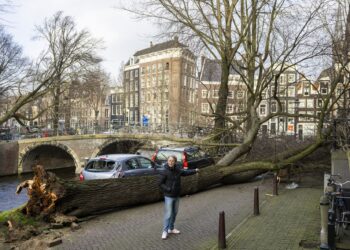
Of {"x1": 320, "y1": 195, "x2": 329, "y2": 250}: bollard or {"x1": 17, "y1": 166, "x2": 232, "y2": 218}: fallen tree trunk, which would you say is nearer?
{"x1": 320, "y1": 195, "x2": 329, "y2": 250}: bollard

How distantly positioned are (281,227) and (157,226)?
2.62 metres

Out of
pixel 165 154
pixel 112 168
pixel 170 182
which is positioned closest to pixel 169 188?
pixel 170 182

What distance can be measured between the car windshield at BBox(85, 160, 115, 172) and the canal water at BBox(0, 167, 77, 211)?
9667mm

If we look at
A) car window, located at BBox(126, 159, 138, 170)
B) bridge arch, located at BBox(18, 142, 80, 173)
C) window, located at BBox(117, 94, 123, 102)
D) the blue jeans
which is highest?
window, located at BBox(117, 94, 123, 102)

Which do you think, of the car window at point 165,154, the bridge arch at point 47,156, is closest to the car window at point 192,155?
the car window at point 165,154

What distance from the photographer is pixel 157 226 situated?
9484mm

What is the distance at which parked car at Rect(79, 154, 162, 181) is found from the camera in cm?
1400

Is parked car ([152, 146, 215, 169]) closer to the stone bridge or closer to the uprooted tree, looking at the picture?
the uprooted tree

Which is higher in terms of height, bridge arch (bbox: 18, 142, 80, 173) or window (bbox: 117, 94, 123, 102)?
window (bbox: 117, 94, 123, 102)

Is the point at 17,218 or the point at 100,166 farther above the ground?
the point at 100,166

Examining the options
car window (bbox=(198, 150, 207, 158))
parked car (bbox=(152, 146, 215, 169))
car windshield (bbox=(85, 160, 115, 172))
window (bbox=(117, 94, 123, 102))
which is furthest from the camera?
window (bbox=(117, 94, 123, 102))

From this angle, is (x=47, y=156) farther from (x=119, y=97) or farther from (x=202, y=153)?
(x=119, y=97)

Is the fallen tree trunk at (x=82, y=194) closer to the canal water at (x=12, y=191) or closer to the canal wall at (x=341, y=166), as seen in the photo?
the canal wall at (x=341, y=166)

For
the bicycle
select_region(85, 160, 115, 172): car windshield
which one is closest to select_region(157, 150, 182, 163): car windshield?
select_region(85, 160, 115, 172): car windshield
